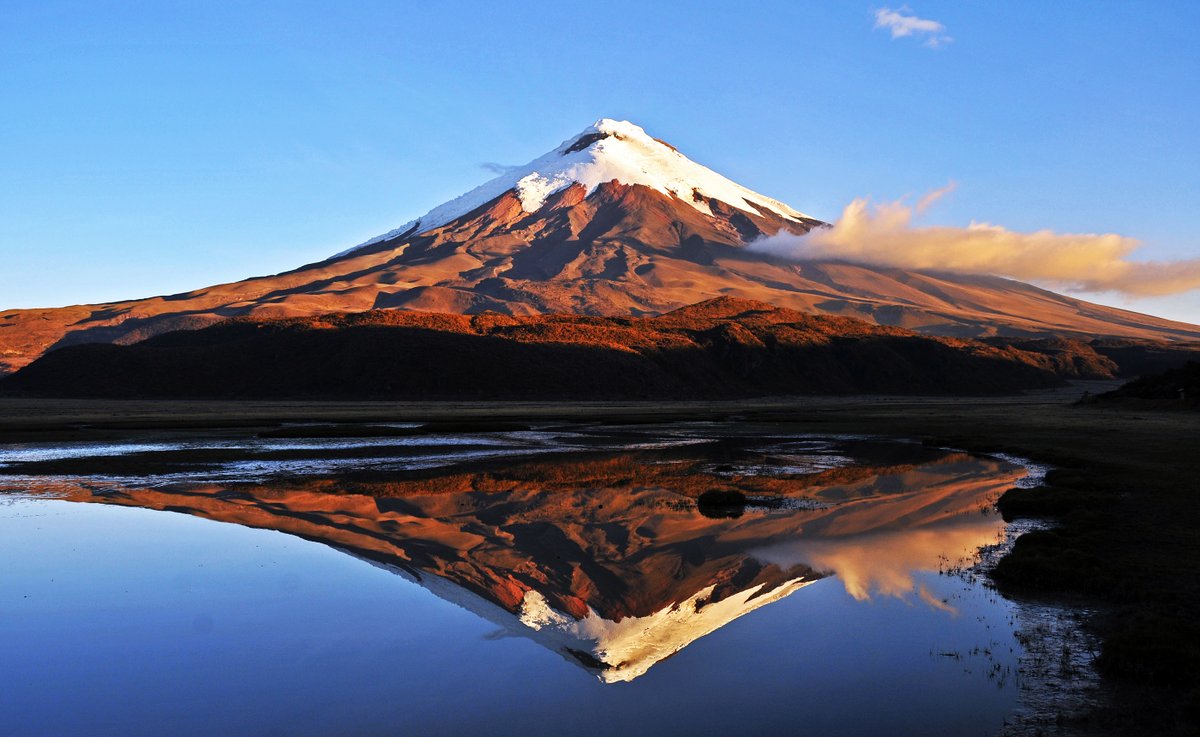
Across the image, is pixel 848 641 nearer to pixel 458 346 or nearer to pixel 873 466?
pixel 873 466

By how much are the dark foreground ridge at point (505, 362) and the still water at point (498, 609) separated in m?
86.8

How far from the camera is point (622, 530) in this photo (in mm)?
26359

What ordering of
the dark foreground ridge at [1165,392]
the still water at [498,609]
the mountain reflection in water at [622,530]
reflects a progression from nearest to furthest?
the still water at [498,609]
the mountain reflection in water at [622,530]
the dark foreground ridge at [1165,392]

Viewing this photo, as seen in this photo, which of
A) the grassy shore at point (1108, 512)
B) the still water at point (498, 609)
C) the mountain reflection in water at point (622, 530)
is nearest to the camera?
the still water at point (498, 609)

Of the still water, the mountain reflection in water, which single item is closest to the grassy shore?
the still water

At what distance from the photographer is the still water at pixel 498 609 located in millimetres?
12055

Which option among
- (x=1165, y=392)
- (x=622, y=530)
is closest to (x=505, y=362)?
(x=1165, y=392)

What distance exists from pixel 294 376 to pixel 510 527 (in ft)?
343

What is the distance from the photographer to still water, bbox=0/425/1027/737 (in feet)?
39.5

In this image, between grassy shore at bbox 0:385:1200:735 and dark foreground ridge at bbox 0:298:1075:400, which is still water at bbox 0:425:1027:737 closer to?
grassy shore at bbox 0:385:1200:735

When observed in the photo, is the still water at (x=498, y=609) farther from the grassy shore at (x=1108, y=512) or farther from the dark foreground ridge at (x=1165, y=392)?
the dark foreground ridge at (x=1165, y=392)

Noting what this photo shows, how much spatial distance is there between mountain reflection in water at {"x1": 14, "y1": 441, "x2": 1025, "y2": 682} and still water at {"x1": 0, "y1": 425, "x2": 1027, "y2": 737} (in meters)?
0.13

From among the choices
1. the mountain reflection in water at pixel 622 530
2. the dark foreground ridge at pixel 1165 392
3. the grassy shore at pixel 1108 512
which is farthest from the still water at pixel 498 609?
the dark foreground ridge at pixel 1165 392

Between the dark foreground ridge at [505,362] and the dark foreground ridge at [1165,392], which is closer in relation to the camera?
the dark foreground ridge at [1165,392]
